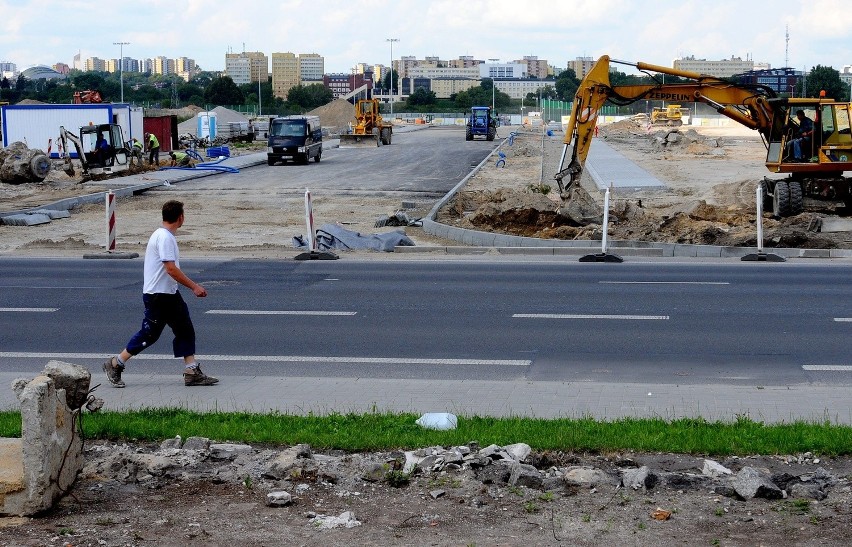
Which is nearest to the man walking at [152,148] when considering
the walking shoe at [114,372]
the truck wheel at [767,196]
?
the truck wheel at [767,196]

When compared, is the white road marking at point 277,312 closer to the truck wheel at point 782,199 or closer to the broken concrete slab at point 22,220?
the truck wheel at point 782,199

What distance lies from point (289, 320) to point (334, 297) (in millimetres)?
1841

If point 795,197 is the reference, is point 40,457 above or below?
below

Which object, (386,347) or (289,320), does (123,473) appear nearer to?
(386,347)

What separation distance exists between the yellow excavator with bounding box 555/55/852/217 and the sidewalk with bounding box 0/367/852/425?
15.3 meters

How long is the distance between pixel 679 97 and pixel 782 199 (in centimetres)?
334

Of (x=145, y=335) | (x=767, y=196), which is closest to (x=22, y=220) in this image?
(x=767, y=196)

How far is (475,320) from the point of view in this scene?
44.0ft

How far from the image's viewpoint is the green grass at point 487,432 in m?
7.53

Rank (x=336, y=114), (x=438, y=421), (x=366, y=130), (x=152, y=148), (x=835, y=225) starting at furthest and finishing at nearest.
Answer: (x=336, y=114) → (x=366, y=130) → (x=152, y=148) → (x=835, y=225) → (x=438, y=421)

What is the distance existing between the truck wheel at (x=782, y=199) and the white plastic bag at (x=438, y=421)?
17.8m

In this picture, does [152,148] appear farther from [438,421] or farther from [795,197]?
[438,421]

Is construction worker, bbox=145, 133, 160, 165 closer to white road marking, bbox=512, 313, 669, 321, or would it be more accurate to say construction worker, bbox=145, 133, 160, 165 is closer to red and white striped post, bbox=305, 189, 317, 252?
red and white striped post, bbox=305, 189, 317, 252

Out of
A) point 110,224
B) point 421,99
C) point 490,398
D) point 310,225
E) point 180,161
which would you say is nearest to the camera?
point 490,398
